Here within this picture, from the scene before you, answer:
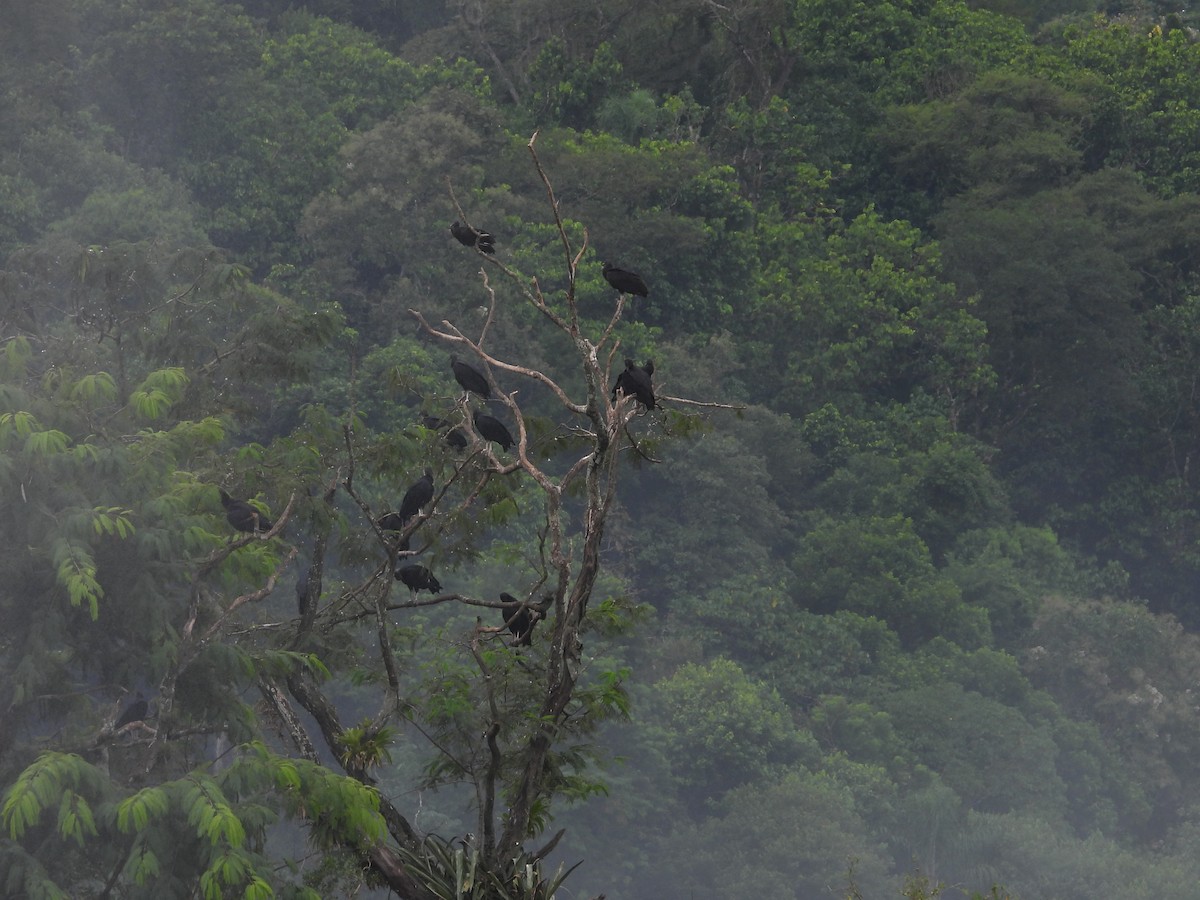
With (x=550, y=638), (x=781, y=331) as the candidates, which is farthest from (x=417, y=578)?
(x=781, y=331)

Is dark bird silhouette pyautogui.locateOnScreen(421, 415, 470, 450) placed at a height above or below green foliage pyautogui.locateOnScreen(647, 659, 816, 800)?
above

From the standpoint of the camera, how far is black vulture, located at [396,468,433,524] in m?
7.59

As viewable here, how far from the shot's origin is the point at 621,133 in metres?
25.3

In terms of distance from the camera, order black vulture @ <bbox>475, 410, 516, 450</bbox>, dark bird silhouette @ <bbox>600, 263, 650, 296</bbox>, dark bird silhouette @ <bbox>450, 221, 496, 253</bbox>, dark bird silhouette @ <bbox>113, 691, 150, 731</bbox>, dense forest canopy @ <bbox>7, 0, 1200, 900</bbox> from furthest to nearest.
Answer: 1. dense forest canopy @ <bbox>7, 0, 1200, 900</bbox>
2. dark bird silhouette @ <bbox>113, 691, 150, 731</bbox>
3. black vulture @ <bbox>475, 410, 516, 450</bbox>
4. dark bird silhouette @ <bbox>600, 263, 650, 296</bbox>
5. dark bird silhouette @ <bbox>450, 221, 496, 253</bbox>

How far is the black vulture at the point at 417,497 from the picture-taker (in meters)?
7.59

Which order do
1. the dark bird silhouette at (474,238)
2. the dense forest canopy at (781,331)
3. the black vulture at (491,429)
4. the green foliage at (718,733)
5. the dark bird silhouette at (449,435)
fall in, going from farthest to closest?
the dense forest canopy at (781,331) < the green foliage at (718,733) < the dark bird silhouette at (449,435) < the black vulture at (491,429) < the dark bird silhouette at (474,238)

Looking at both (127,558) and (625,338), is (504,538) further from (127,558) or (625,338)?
(127,558)

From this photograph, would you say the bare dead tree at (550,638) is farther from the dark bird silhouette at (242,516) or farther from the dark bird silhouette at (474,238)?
the dark bird silhouette at (242,516)

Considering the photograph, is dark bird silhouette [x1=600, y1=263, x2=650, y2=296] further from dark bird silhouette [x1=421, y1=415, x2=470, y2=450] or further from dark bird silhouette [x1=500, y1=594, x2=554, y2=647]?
dark bird silhouette [x1=500, y1=594, x2=554, y2=647]

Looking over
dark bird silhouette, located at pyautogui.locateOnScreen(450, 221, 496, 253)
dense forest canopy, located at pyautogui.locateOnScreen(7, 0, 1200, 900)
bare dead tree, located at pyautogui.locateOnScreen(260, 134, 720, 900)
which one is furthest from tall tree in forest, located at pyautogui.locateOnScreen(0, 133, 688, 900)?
dense forest canopy, located at pyautogui.locateOnScreen(7, 0, 1200, 900)

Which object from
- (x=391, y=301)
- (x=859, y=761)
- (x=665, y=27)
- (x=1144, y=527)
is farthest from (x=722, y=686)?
(x=665, y=27)

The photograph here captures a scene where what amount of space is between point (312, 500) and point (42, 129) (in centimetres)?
1801

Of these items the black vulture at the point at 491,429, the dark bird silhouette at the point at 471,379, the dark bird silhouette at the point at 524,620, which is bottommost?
the dark bird silhouette at the point at 471,379

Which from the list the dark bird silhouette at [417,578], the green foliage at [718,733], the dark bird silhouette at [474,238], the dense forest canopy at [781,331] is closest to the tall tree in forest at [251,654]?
the dark bird silhouette at [417,578]
